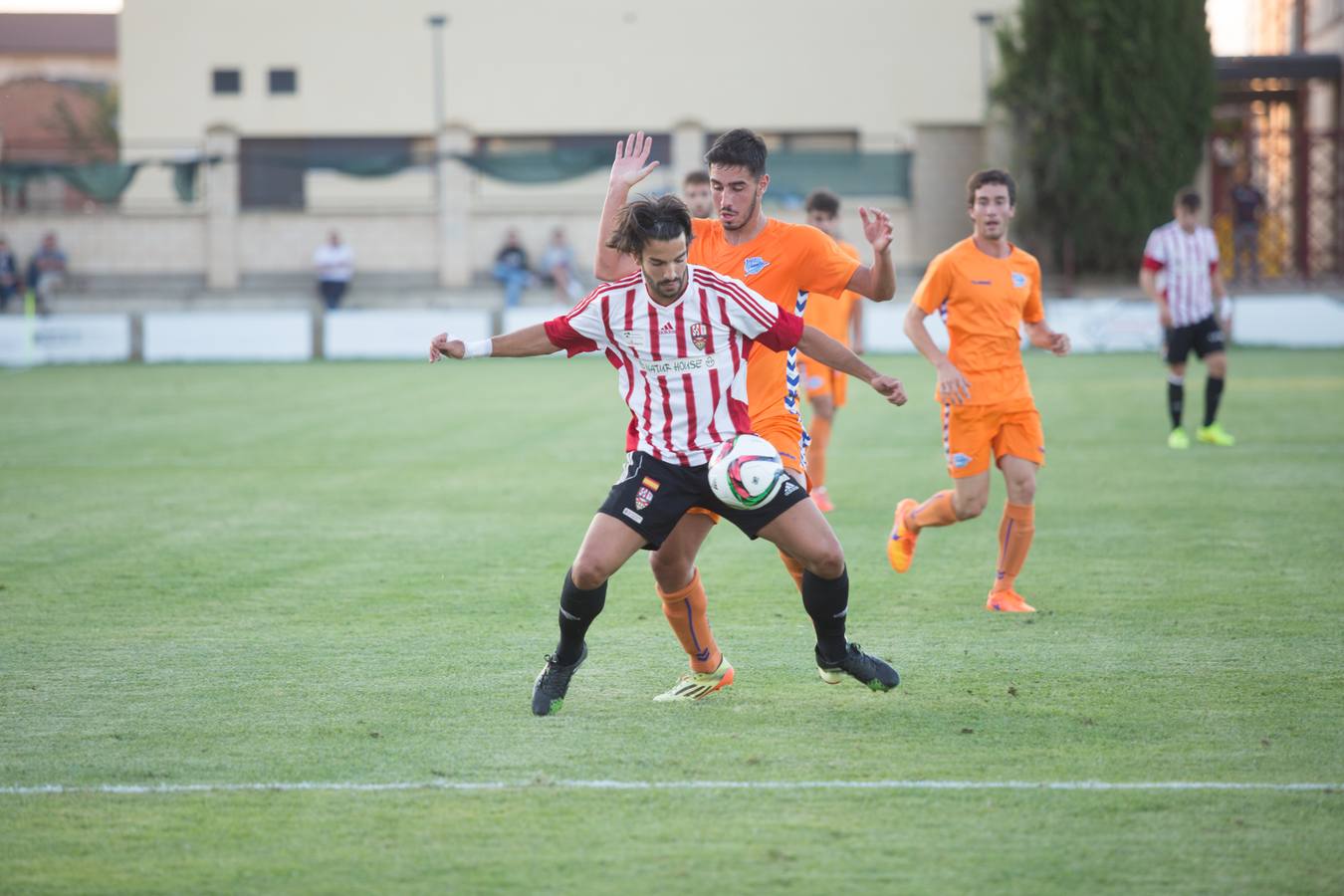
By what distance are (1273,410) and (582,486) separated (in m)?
8.62

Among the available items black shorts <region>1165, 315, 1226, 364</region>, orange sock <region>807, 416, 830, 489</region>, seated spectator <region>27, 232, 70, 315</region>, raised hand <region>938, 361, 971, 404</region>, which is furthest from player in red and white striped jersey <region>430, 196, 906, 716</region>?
seated spectator <region>27, 232, 70, 315</region>

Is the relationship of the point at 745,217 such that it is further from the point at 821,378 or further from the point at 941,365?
the point at 821,378

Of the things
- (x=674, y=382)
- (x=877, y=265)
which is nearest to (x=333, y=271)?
Answer: (x=877, y=265)

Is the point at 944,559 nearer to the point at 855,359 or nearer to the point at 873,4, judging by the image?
the point at 855,359

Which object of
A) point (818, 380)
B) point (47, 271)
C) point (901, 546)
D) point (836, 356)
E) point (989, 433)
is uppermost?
point (47, 271)

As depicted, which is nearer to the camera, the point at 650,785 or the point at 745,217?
the point at 650,785

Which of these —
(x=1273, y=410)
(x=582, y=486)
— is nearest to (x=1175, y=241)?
(x=1273, y=410)

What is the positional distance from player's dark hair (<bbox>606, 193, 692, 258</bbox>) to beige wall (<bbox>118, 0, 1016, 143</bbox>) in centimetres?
3553

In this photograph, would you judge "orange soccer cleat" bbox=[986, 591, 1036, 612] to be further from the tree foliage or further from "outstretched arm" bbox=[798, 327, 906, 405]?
the tree foliage

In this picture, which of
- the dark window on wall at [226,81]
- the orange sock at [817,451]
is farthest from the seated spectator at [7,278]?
the orange sock at [817,451]

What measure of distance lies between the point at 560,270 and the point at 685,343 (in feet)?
90.4

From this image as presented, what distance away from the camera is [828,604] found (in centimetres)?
602

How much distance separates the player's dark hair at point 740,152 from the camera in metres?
6.24

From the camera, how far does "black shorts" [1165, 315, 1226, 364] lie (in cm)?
1504
